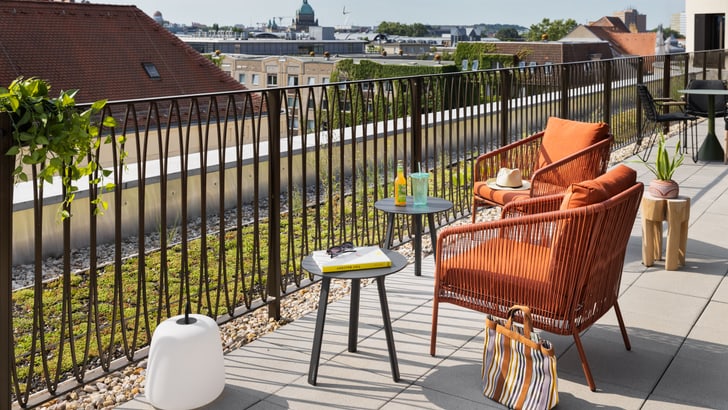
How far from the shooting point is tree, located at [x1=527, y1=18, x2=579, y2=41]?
110 metres

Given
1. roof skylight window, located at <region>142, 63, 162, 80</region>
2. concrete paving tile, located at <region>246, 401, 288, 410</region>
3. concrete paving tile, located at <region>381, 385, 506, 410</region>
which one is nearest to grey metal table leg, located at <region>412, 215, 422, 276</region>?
concrete paving tile, located at <region>381, 385, 506, 410</region>

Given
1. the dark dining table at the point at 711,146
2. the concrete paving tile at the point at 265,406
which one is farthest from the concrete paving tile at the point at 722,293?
the dark dining table at the point at 711,146

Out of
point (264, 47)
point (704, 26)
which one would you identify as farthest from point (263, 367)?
point (264, 47)

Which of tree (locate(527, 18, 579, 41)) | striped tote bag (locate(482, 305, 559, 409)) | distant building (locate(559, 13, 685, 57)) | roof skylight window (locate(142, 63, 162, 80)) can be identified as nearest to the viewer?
striped tote bag (locate(482, 305, 559, 409))

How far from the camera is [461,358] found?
3561 millimetres

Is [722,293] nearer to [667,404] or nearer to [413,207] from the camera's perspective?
[667,404]

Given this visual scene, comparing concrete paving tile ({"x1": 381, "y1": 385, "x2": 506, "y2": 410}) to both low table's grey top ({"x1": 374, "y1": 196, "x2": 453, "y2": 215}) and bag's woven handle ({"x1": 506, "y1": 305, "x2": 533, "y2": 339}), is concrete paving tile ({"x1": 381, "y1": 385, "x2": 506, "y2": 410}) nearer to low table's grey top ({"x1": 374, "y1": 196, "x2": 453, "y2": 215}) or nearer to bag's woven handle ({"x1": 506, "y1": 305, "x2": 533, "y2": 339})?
bag's woven handle ({"x1": 506, "y1": 305, "x2": 533, "y2": 339})

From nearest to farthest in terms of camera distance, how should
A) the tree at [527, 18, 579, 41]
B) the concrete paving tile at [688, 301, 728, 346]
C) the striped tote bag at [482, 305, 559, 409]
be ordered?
1. the striped tote bag at [482, 305, 559, 409]
2. the concrete paving tile at [688, 301, 728, 346]
3. the tree at [527, 18, 579, 41]

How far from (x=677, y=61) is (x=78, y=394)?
11662mm

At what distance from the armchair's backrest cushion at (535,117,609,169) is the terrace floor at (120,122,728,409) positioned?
3.60 feet

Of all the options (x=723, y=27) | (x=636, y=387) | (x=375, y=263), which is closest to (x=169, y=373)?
(x=375, y=263)

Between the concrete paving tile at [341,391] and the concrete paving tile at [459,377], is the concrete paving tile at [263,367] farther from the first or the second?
the concrete paving tile at [459,377]

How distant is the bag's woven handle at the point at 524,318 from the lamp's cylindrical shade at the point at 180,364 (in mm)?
1176

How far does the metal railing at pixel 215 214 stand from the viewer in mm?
3215
